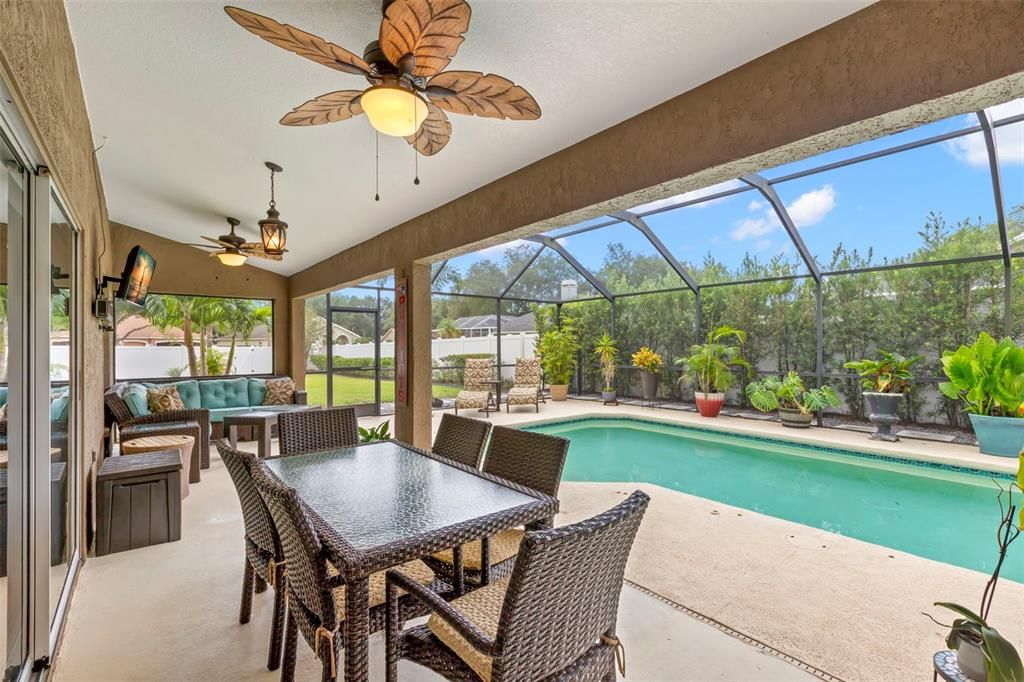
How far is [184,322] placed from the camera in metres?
7.58

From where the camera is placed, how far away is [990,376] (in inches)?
215

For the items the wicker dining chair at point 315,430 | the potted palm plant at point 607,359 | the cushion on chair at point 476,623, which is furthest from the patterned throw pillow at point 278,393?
the cushion on chair at point 476,623

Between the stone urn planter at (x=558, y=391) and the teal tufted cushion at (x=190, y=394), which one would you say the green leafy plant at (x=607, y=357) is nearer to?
the stone urn planter at (x=558, y=391)

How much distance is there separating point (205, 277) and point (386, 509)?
749 centimetres

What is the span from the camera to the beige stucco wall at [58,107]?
144cm

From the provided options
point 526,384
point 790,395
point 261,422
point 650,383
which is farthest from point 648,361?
point 261,422

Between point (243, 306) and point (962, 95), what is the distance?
9.00 m

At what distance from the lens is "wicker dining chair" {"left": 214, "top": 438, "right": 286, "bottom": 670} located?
6.52ft

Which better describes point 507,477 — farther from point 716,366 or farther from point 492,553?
point 716,366

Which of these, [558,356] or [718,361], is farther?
[558,356]

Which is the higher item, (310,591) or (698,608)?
(310,591)

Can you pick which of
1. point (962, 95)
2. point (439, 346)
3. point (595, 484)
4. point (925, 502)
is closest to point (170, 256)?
point (439, 346)

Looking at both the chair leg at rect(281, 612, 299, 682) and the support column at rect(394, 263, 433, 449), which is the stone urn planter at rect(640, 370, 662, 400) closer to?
the support column at rect(394, 263, 433, 449)

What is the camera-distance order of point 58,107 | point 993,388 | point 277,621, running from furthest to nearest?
point 993,388, point 58,107, point 277,621
